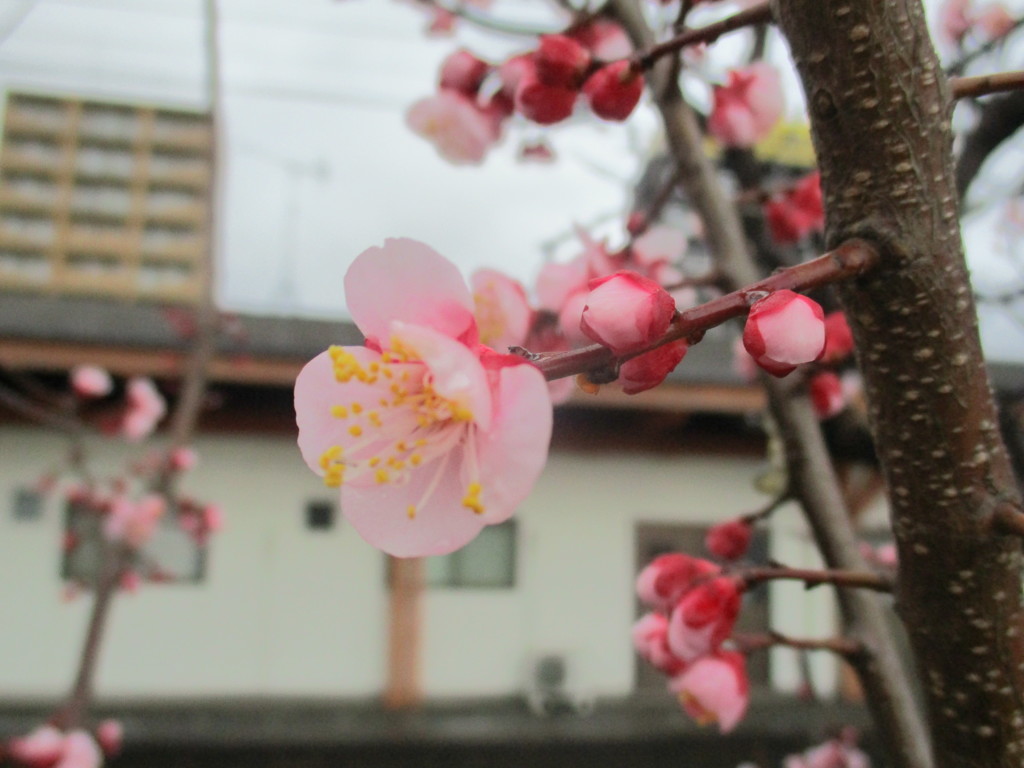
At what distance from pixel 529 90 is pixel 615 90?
7 cm

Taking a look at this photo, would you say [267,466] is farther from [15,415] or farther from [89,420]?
[15,415]

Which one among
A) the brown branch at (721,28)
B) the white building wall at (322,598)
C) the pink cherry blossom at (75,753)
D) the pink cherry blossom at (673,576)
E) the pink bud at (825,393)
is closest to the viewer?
the brown branch at (721,28)

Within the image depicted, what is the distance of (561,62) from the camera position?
22.5 inches

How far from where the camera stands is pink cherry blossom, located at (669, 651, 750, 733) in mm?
702

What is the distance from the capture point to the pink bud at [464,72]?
732mm

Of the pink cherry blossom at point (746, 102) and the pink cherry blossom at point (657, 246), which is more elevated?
the pink cherry blossom at point (746, 102)

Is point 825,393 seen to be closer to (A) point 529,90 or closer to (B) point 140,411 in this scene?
(A) point 529,90

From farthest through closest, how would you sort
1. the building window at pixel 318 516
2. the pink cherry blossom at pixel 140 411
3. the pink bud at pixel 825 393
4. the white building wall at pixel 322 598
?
the building window at pixel 318 516 → the white building wall at pixel 322 598 → the pink cherry blossom at pixel 140 411 → the pink bud at pixel 825 393

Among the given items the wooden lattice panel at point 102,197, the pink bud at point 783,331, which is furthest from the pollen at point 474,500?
the wooden lattice panel at point 102,197

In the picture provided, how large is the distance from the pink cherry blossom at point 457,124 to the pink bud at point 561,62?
17 centimetres

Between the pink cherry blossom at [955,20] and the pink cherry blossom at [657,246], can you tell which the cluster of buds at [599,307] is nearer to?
the pink cherry blossom at [657,246]

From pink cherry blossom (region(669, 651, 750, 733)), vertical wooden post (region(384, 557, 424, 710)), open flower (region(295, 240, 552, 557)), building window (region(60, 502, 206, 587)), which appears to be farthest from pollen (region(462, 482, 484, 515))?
building window (region(60, 502, 206, 587))

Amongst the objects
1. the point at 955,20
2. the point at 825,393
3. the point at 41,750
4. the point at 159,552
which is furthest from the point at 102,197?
the point at 825,393

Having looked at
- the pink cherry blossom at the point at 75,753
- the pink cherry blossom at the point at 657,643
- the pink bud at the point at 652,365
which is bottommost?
the pink cherry blossom at the point at 75,753
